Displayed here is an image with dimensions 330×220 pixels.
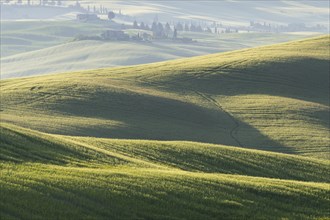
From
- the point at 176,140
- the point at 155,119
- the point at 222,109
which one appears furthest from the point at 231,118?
the point at 176,140

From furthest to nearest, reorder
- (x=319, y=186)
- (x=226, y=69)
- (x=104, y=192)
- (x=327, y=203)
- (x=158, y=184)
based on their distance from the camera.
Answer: (x=226, y=69)
(x=319, y=186)
(x=327, y=203)
(x=158, y=184)
(x=104, y=192)

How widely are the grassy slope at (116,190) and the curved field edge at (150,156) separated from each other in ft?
0.31

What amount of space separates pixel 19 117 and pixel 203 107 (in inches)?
816

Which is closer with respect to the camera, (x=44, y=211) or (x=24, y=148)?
(x=44, y=211)

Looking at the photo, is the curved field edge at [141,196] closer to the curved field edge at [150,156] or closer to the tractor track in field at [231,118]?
the curved field edge at [150,156]

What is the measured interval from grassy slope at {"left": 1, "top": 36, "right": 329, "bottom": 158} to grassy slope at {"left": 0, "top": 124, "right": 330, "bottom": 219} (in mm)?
29376

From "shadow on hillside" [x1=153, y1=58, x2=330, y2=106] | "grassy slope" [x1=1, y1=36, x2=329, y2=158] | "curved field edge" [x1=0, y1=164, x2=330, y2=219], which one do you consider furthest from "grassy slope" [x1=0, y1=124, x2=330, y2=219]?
"shadow on hillside" [x1=153, y1=58, x2=330, y2=106]

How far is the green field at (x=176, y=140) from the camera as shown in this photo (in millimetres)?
25703

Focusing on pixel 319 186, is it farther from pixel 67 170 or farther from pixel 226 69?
pixel 226 69

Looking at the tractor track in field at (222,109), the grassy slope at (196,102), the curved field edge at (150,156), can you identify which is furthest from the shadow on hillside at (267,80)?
the curved field edge at (150,156)

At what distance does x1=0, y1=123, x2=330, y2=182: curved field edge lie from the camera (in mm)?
30797

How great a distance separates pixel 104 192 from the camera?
2569 cm

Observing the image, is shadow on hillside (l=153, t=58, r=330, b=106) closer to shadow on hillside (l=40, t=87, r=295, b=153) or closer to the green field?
the green field

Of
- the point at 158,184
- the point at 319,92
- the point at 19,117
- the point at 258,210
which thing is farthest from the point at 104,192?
the point at 319,92
